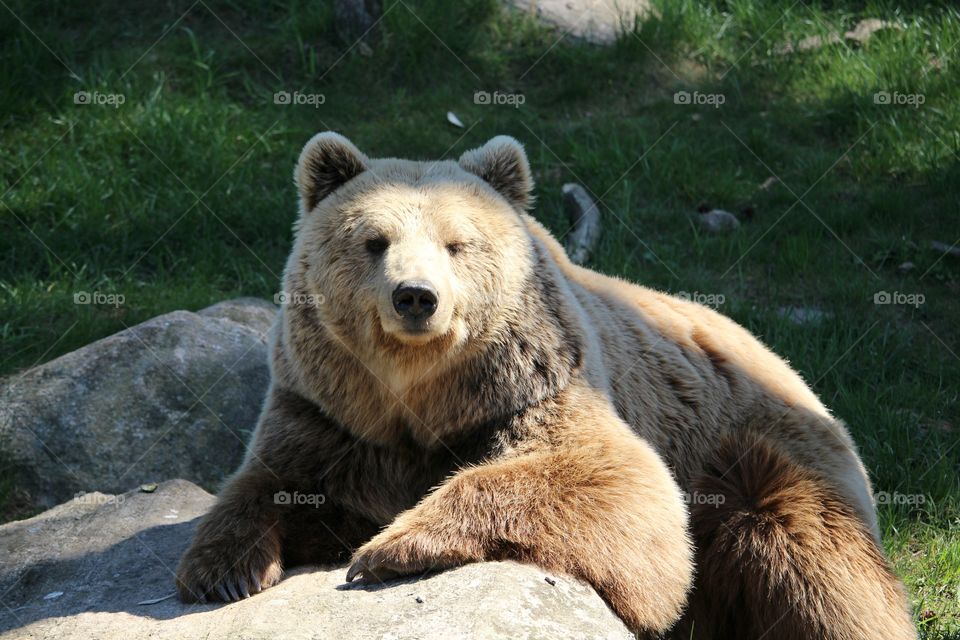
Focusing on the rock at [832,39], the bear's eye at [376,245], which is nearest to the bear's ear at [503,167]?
the bear's eye at [376,245]

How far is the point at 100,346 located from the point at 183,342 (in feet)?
1.74

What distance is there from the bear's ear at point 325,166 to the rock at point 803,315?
3979 millimetres

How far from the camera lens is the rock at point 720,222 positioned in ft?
28.8

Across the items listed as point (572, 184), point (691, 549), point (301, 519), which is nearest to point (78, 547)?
point (301, 519)

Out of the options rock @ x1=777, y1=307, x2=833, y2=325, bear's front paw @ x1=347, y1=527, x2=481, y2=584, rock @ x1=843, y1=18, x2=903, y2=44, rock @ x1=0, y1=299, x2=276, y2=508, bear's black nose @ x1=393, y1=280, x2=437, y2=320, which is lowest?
rock @ x1=0, y1=299, x2=276, y2=508

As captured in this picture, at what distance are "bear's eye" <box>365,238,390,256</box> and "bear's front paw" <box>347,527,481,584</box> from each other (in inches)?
44.9

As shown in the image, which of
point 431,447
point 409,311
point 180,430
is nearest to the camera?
point 409,311

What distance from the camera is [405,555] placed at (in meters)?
3.93

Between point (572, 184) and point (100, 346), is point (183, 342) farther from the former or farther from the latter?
point (572, 184)

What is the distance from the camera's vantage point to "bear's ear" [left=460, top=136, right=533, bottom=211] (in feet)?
16.5

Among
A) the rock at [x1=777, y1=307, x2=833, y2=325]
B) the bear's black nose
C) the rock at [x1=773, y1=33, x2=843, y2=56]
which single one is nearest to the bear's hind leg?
the bear's black nose

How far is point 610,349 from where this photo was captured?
512 centimetres

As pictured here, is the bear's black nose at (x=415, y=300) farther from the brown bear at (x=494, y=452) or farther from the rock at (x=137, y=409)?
the rock at (x=137, y=409)

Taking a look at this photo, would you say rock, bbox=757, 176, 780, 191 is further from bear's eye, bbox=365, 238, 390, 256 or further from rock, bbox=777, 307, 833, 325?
bear's eye, bbox=365, 238, 390, 256
